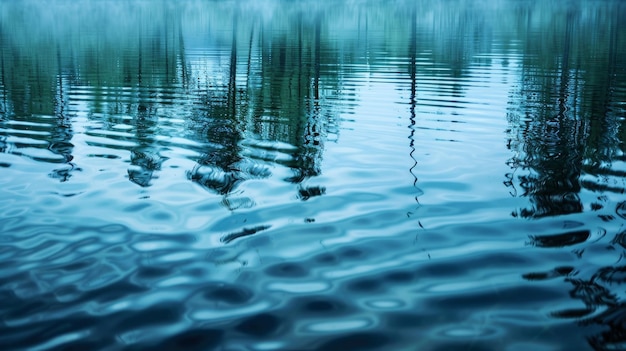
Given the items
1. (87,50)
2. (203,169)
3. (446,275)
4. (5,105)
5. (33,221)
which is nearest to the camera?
(446,275)

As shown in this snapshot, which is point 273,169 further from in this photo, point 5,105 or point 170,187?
point 5,105

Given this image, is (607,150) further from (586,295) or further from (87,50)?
(87,50)

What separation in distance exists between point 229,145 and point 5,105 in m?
13.3

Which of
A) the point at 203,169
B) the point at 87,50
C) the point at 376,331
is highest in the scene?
the point at 87,50

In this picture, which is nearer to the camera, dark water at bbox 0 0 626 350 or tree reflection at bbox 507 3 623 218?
dark water at bbox 0 0 626 350

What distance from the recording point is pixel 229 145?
15953mm

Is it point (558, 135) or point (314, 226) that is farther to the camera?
point (558, 135)

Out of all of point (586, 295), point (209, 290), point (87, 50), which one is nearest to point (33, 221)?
point (209, 290)

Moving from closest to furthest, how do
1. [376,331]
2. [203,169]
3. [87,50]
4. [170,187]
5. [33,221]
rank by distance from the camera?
[376,331] → [33,221] → [170,187] → [203,169] → [87,50]

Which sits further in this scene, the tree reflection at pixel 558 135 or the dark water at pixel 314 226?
the tree reflection at pixel 558 135

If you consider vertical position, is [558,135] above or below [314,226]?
above

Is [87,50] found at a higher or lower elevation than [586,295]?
higher

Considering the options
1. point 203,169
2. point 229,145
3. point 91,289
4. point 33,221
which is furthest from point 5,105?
point 91,289

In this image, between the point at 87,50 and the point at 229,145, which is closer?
the point at 229,145
